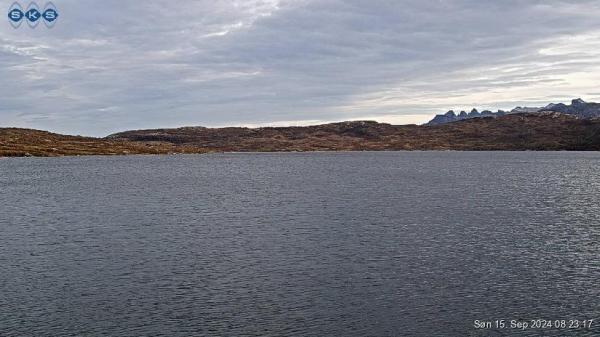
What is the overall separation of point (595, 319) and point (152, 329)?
28.2 meters

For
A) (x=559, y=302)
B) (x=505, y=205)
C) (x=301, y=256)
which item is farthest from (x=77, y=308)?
(x=505, y=205)

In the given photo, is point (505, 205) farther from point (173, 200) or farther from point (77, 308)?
point (77, 308)

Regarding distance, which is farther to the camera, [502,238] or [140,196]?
[140,196]

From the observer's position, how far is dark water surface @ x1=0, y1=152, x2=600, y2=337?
35531mm

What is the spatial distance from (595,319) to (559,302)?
10.3 ft

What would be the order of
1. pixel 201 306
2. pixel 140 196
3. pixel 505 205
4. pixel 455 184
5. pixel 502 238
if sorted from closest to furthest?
pixel 201 306 < pixel 502 238 < pixel 505 205 < pixel 140 196 < pixel 455 184

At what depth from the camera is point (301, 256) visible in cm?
5250

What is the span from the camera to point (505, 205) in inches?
3639

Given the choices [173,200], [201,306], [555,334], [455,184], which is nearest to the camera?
[555,334]

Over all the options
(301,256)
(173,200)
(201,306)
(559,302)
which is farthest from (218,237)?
(173,200)

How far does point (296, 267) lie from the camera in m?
48.4

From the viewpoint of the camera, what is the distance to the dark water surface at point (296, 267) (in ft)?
117

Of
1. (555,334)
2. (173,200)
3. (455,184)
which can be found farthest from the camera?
(455,184)

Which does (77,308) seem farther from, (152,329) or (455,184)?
(455,184)
